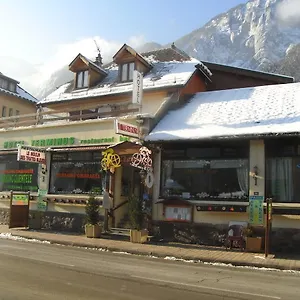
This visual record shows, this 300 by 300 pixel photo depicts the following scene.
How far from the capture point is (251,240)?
43.0ft

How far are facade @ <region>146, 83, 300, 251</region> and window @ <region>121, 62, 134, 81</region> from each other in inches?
243

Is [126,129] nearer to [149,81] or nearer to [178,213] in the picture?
[178,213]

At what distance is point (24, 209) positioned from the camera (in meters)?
18.8

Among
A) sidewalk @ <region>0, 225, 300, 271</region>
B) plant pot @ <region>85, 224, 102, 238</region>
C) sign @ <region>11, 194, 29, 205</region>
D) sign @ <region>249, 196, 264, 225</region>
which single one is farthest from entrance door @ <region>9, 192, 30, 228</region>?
sign @ <region>249, 196, 264, 225</region>

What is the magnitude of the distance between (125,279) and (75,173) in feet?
35.1

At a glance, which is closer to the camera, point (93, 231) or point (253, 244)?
point (253, 244)

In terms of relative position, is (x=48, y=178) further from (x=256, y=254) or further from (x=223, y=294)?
(x=223, y=294)

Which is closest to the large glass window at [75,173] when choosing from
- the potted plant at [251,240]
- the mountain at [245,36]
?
the potted plant at [251,240]

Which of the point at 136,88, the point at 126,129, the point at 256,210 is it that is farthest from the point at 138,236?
the point at 136,88

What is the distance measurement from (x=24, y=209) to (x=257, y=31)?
15719 cm

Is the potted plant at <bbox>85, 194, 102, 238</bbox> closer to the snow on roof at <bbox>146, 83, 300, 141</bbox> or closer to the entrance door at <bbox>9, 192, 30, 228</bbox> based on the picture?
the snow on roof at <bbox>146, 83, 300, 141</bbox>

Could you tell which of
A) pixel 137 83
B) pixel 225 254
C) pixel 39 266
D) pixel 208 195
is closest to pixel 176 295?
pixel 39 266

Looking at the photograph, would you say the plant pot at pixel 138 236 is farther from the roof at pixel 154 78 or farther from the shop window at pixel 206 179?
the roof at pixel 154 78

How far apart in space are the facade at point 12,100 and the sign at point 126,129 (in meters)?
22.8
